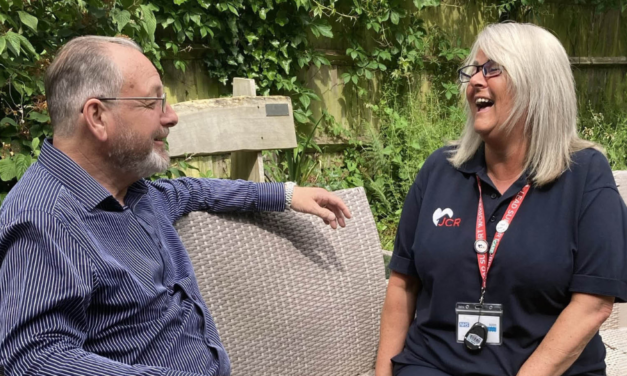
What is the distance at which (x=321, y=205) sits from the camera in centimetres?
228

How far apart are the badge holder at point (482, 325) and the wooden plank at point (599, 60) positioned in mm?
5247

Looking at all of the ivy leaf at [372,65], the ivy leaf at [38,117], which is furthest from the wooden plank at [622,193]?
the ivy leaf at [372,65]

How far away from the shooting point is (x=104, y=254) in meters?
1.52

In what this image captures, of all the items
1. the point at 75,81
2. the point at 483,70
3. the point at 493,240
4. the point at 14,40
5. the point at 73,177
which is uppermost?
the point at 14,40

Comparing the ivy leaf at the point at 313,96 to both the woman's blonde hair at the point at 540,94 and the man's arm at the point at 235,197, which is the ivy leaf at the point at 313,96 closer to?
the man's arm at the point at 235,197

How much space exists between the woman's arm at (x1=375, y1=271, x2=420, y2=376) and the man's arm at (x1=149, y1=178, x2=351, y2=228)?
299 millimetres

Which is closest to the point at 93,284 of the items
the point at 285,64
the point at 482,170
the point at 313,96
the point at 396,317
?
the point at 396,317

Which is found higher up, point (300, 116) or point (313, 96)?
point (313, 96)

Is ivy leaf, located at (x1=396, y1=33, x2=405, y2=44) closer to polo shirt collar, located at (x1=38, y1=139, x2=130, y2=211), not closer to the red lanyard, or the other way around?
the red lanyard

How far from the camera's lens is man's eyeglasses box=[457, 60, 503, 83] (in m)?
2.00

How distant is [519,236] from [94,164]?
3.97 ft

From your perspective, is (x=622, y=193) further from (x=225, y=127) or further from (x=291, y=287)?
(x=225, y=127)

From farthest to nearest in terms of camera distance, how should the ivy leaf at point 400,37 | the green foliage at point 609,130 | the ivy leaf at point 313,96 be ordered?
the green foliage at point 609,130 → the ivy leaf at point 400,37 → the ivy leaf at point 313,96

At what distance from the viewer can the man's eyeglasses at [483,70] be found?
2002mm
